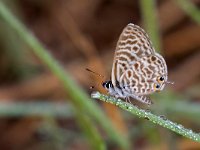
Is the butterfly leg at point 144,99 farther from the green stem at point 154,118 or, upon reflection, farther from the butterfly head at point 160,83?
the green stem at point 154,118

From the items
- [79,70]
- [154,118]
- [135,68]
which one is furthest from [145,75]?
[79,70]

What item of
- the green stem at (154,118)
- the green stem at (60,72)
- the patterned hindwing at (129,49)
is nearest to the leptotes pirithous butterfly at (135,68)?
the patterned hindwing at (129,49)

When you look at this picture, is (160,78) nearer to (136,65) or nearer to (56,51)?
(136,65)

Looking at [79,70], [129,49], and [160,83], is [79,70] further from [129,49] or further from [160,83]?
[160,83]

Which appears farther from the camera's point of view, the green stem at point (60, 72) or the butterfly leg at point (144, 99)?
the green stem at point (60, 72)

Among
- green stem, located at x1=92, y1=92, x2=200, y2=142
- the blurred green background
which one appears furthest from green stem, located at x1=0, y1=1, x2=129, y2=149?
green stem, located at x1=92, y1=92, x2=200, y2=142

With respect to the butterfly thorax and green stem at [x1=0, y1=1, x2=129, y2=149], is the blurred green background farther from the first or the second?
the butterfly thorax

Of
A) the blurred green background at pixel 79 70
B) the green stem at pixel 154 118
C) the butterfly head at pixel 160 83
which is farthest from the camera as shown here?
the blurred green background at pixel 79 70

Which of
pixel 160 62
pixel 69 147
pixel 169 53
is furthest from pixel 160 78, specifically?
pixel 169 53
